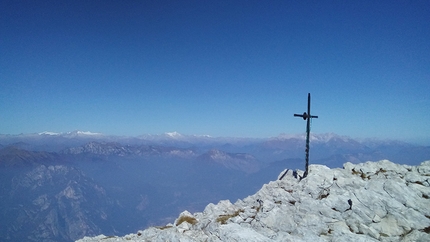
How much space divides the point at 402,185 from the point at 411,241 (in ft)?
30.4

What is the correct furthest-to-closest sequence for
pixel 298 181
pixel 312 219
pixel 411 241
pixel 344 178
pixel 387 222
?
pixel 298 181 → pixel 344 178 → pixel 312 219 → pixel 387 222 → pixel 411 241

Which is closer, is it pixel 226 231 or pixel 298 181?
pixel 226 231

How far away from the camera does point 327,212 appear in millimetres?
24391

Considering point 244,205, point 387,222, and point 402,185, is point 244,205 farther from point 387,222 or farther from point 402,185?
point 402,185

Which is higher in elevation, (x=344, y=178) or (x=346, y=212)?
(x=344, y=178)

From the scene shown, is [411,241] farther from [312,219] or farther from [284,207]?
[284,207]

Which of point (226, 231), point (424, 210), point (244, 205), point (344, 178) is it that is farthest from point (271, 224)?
point (424, 210)

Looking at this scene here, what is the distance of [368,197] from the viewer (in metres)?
25.4

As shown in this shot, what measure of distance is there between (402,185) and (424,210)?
395 centimetres

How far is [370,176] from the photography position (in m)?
30.5

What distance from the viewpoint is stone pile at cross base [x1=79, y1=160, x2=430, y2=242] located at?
2155 centimetres

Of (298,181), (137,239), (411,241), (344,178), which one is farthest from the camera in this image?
(298,181)

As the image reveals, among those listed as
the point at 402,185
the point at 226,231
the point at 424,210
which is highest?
the point at 402,185

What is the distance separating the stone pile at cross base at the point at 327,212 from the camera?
848 inches
